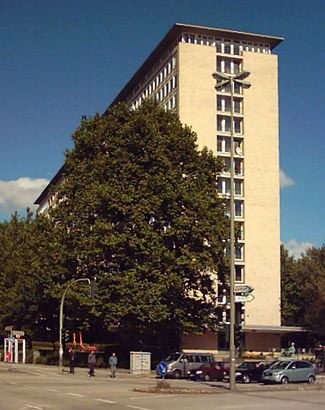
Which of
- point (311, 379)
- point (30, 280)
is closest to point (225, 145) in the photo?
point (30, 280)

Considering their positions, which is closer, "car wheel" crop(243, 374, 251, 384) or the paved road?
the paved road

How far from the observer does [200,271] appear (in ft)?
165

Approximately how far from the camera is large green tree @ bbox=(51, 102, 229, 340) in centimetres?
4781

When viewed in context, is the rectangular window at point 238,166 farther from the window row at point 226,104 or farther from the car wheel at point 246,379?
the car wheel at point 246,379

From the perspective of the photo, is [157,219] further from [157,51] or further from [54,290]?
[157,51]

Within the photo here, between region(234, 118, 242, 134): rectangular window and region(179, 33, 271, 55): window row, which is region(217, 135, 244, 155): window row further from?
region(179, 33, 271, 55): window row

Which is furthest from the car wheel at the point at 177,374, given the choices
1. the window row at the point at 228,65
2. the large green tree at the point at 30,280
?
the window row at the point at 228,65

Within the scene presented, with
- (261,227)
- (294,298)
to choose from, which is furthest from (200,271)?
(294,298)

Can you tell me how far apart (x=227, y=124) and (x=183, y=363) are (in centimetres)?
4283

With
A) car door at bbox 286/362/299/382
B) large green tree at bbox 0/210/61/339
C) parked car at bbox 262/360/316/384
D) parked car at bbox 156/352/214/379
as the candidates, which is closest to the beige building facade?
large green tree at bbox 0/210/61/339

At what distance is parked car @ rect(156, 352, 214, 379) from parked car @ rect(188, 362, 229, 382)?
110 cm

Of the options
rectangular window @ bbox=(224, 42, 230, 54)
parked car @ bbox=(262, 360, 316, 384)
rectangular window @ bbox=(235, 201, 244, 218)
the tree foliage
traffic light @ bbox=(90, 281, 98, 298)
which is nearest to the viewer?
parked car @ bbox=(262, 360, 316, 384)

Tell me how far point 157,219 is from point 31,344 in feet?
83.4

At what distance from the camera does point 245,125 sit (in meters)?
81.8
